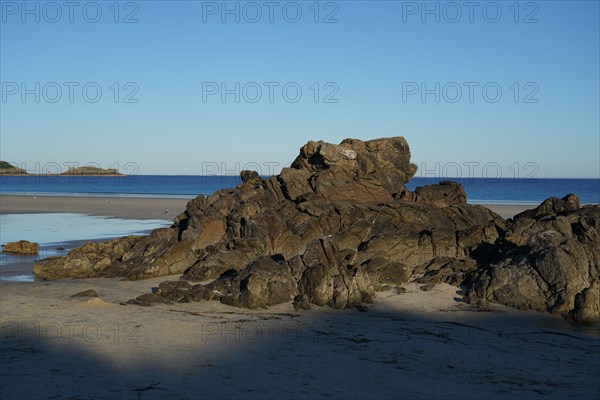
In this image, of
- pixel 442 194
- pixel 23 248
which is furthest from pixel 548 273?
pixel 23 248

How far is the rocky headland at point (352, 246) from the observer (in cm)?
1969

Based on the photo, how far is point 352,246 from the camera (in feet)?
81.6

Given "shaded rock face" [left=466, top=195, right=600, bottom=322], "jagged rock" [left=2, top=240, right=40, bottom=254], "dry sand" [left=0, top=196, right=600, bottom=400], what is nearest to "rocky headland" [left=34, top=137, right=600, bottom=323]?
"shaded rock face" [left=466, top=195, right=600, bottom=322]

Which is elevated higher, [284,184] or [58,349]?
[284,184]

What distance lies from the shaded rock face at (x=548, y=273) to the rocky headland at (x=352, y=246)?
37 millimetres

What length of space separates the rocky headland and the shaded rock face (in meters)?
0.04

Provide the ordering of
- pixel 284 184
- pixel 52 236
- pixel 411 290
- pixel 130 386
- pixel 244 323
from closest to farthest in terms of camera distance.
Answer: pixel 130 386 → pixel 244 323 → pixel 411 290 → pixel 284 184 → pixel 52 236

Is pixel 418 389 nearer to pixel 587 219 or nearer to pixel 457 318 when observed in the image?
pixel 457 318

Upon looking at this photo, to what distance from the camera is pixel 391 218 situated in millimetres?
26438

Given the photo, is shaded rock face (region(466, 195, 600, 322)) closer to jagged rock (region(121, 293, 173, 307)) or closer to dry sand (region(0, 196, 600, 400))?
dry sand (region(0, 196, 600, 400))

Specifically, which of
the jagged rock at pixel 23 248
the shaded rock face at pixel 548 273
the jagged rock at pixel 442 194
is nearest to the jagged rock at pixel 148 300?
the shaded rock face at pixel 548 273

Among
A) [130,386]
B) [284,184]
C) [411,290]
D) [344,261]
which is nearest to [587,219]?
[411,290]

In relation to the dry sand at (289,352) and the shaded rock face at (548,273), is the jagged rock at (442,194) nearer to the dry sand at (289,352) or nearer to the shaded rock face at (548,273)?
the shaded rock face at (548,273)

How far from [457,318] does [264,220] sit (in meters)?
10.1
